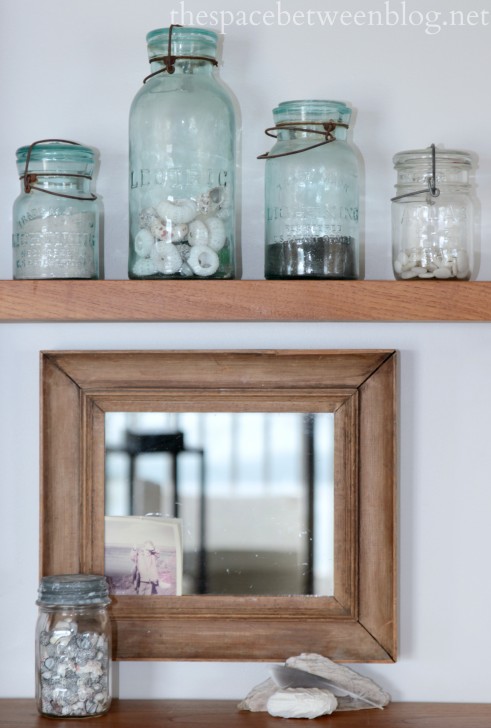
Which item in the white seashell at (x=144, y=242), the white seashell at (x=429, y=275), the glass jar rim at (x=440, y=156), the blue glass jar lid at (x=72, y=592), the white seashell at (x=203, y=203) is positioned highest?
the glass jar rim at (x=440, y=156)

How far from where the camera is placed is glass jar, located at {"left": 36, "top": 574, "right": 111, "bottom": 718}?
40.0 inches

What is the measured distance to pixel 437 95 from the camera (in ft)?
3.67

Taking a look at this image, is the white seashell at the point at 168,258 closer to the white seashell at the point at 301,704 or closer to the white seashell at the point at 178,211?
the white seashell at the point at 178,211

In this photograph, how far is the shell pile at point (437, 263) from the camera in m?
1.00

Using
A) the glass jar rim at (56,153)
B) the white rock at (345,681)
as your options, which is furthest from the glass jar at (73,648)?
the glass jar rim at (56,153)

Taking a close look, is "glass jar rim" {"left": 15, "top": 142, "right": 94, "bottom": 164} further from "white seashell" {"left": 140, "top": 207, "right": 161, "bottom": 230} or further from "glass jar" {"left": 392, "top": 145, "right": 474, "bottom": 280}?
"glass jar" {"left": 392, "top": 145, "right": 474, "bottom": 280}

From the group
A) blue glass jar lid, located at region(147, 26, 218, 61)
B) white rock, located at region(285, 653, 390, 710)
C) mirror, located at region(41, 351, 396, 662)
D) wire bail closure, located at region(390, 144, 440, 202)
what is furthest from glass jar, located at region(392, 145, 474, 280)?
white rock, located at region(285, 653, 390, 710)

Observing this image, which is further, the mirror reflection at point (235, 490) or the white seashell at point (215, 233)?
the mirror reflection at point (235, 490)

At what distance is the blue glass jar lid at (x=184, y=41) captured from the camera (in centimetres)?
102

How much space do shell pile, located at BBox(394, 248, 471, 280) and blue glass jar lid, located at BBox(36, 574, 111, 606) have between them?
47 cm

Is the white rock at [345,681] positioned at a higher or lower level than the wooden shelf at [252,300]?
lower

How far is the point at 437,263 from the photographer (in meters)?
1.00

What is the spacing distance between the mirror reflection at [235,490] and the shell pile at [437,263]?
205 millimetres

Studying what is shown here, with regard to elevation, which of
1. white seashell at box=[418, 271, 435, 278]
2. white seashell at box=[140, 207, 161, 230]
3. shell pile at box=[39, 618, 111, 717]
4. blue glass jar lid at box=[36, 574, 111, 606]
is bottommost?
shell pile at box=[39, 618, 111, 717]
